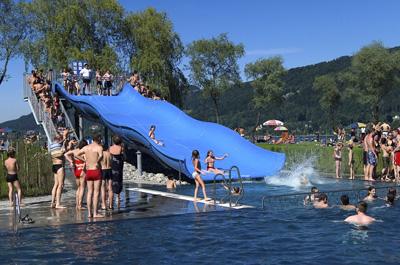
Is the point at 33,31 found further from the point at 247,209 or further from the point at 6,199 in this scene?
the point at 247,209

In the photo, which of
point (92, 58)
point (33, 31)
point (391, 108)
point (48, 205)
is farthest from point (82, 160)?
point (391, 108)

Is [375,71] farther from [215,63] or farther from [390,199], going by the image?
[390,199]

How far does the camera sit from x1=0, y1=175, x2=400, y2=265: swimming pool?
26.3 feet

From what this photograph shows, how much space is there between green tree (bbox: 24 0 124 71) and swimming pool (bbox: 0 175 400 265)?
2803 cm

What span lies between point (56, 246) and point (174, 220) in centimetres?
282

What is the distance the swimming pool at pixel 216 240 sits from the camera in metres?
8.03

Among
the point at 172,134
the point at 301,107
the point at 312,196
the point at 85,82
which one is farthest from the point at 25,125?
the point at 312,196

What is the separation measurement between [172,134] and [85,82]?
705 cm

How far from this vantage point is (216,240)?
9156mm

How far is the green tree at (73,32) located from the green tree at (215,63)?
10106 millimetres

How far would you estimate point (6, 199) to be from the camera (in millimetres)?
14227

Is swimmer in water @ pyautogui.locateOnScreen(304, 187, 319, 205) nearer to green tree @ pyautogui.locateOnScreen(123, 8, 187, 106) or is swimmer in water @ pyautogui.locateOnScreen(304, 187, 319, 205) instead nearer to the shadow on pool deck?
the shadow on pool deck

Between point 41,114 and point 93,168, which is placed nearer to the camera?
point 93,168

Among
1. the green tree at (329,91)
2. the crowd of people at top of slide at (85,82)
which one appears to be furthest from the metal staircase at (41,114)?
the green tree at (329,91)
